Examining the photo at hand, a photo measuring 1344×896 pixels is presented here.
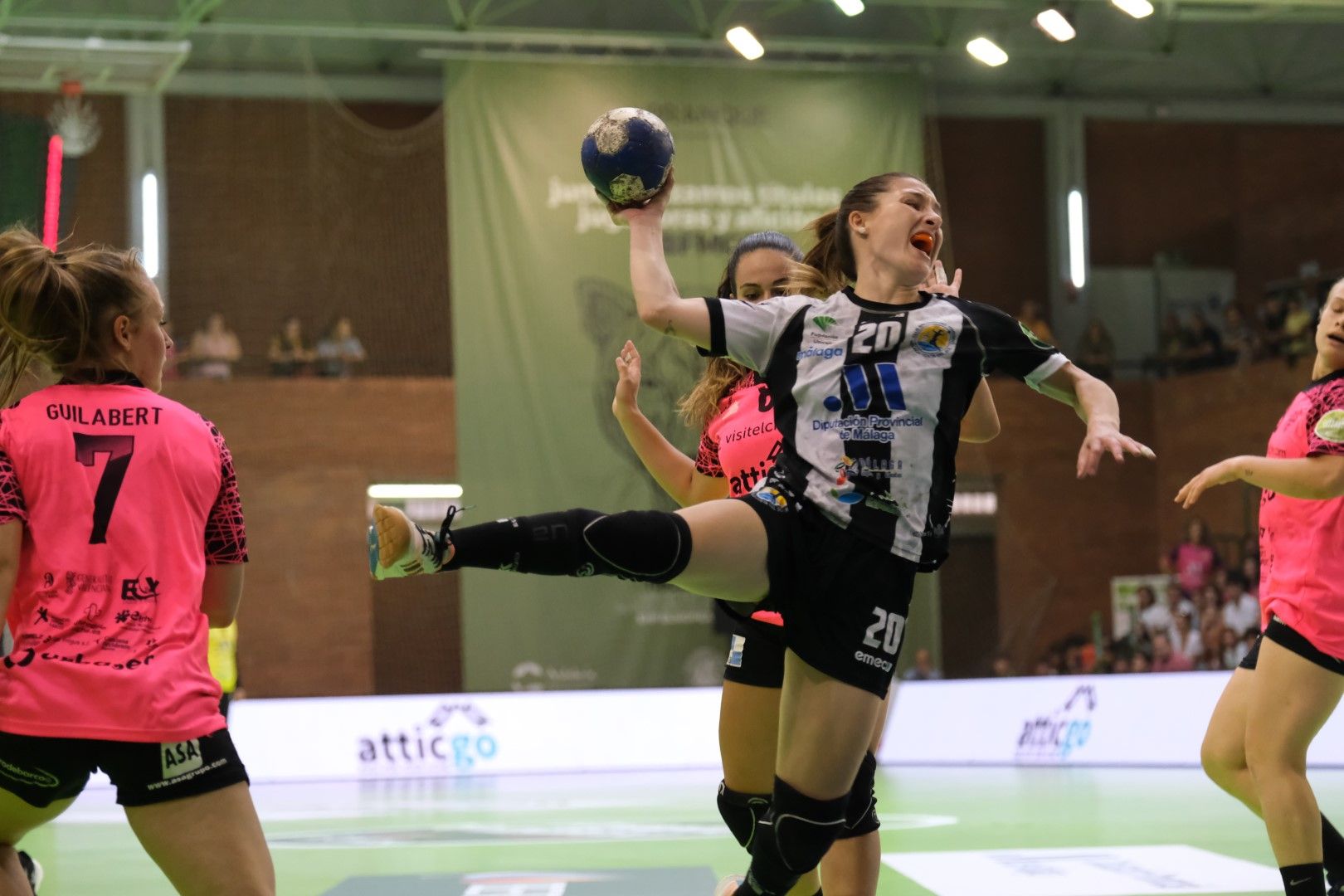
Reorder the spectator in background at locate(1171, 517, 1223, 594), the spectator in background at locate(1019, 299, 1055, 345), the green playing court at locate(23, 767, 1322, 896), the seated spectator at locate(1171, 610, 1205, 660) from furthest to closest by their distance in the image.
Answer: the spectator in background at locate(1019, 299, 1055, 345) → the spectator in background at locate(1171, 517, 1223, 594) → the seated spectator at locate(1171, 610, 1205, 660) → the green playing court at locate(23, 767, 1322, 896)

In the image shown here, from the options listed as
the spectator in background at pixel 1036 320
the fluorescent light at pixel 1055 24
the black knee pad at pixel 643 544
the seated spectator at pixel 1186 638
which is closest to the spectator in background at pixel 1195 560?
the seated spectator at pixel 1186 638

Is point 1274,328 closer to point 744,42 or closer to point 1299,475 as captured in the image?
point 744,42

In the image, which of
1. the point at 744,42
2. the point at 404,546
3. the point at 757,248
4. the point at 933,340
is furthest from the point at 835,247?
the point at 744,42

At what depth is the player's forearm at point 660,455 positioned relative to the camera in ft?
14.6

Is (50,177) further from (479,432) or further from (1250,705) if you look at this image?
(479,432)

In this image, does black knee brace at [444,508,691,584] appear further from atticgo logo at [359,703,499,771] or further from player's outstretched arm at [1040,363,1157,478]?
atticgo logo at [359,703,499,771]

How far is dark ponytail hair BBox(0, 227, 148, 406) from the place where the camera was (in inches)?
116

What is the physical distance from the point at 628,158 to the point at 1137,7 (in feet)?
42.2

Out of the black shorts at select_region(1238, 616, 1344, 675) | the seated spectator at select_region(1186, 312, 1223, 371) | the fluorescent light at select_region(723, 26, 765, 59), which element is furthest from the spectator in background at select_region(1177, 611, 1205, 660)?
the black shorts at select_region(1238, 616, 1344, 675)

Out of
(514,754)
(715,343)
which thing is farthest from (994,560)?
(715,343)

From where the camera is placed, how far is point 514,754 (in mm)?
13023

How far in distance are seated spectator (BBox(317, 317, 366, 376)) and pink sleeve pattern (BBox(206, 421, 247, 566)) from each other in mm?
15691

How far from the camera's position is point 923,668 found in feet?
53.4

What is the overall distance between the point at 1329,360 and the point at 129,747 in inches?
138
